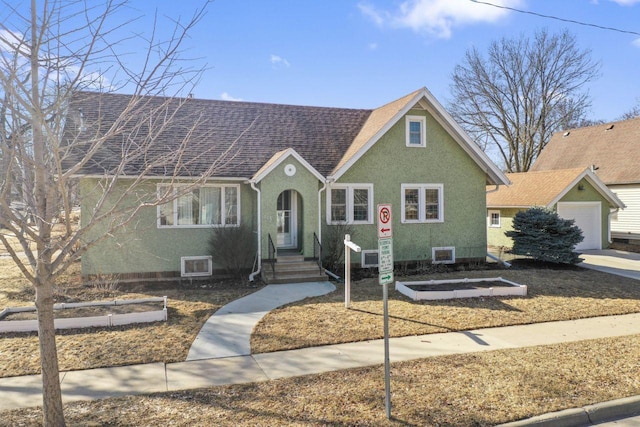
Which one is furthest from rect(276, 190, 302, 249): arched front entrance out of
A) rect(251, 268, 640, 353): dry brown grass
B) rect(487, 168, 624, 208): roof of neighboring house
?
rect(487, 168, 624, 208): roof of neighboring house

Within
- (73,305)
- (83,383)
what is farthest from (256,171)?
(83,383)

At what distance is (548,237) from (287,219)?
958 cm

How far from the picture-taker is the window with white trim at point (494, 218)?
22328 mm

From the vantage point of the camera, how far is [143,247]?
13.3 meters

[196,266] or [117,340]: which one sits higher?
[196,266]

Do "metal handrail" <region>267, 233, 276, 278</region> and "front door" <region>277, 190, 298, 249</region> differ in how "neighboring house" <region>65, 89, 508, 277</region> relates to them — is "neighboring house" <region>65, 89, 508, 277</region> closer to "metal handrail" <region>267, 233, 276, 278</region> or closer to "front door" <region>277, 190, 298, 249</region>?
"front door" <region>277, 190, 298, 249</region>

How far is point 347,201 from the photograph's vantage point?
1504cm

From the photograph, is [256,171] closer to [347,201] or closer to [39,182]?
[347,201]

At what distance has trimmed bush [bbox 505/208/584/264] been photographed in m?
15.9

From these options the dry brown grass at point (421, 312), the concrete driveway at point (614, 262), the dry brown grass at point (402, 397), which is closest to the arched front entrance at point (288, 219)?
the dry brown grass at point (421, 312)

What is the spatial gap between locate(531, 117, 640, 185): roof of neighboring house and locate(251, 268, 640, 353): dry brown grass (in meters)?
14.0

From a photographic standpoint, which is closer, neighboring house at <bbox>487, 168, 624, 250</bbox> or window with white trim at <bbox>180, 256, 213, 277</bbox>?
window with white trim at <bbox>180, 256, 213, 277</bbox>

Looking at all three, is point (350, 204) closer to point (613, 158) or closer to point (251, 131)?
point (251, 131)

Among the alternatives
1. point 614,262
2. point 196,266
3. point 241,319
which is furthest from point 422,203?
point 241,319
